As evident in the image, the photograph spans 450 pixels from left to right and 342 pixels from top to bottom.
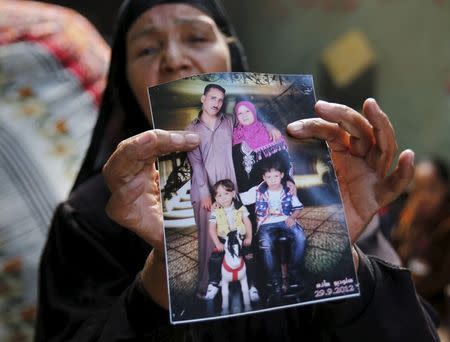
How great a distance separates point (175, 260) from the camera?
825 mm

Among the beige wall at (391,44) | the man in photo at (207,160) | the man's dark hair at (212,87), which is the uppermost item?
the beige wall at (391,44)

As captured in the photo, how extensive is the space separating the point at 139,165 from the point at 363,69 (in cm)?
316

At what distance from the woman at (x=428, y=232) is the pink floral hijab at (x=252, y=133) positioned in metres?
2.45

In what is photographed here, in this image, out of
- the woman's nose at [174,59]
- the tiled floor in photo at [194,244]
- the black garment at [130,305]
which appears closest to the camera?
the tiled floor in photo at [194,244]

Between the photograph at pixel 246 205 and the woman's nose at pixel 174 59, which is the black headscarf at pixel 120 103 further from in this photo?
the photograph at pixel 246 205

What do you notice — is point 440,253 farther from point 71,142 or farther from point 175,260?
point 175,260

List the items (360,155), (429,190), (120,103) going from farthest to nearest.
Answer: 1. (429,190)
2. (120,103)
3. (360,155)

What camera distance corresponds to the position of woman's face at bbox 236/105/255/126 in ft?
2.94

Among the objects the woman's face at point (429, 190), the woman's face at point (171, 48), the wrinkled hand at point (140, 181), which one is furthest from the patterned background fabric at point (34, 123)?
the woman's face at point (429, 190)

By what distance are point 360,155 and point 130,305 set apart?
1.67ft

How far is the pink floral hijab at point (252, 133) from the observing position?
2.90 ft

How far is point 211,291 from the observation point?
82 cm

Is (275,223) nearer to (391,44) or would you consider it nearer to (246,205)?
(246,205)

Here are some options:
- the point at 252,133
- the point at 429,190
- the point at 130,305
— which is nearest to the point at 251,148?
the point at 252,133
